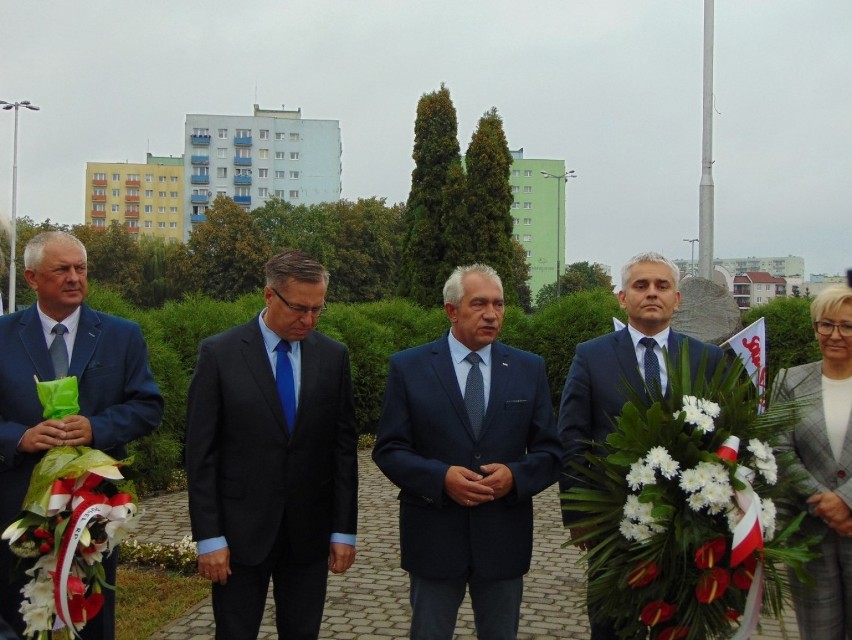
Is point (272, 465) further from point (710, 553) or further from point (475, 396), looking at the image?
point (710, 553)

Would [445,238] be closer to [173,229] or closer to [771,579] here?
[771,579]

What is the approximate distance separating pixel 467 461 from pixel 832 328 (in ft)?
5.47

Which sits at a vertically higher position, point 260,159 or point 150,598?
point 260,159

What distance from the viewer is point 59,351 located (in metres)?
3.86

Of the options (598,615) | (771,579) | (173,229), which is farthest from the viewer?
(173,229)

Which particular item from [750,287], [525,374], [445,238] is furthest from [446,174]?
[750,287]

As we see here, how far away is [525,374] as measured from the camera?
12.6ft

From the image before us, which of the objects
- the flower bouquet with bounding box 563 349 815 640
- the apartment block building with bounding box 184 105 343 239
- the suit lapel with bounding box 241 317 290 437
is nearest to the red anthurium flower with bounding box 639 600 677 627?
the flower bouquet with bounding box 563 349 815 640

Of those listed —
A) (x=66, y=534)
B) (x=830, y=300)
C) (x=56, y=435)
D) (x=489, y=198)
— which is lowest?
(x=66, y=534)

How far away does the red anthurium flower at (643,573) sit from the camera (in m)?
3.17

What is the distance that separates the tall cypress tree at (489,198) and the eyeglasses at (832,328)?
76.3 ft

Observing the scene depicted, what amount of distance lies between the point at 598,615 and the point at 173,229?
10423 cm

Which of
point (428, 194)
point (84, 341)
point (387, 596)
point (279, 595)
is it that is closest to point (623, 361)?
point (279, 595)

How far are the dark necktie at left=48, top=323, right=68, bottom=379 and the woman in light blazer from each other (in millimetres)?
3121
